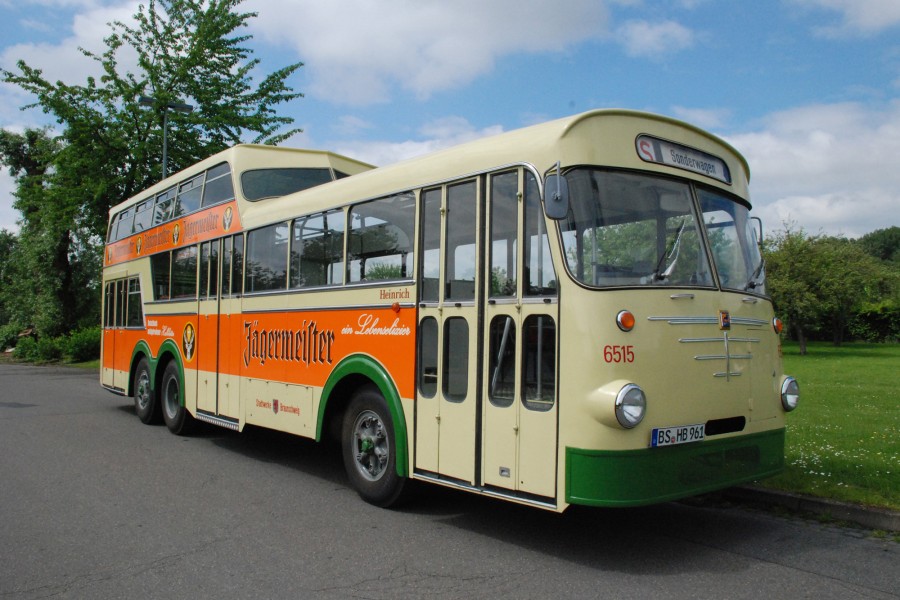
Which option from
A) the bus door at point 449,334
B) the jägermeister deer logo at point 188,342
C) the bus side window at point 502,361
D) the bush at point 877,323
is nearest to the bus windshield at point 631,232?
the bus side window at point 502,361

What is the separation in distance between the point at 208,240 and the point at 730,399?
7.24m

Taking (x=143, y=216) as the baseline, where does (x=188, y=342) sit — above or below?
below

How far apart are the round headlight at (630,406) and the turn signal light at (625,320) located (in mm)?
368

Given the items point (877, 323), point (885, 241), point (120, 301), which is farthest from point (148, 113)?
point (885, 241)

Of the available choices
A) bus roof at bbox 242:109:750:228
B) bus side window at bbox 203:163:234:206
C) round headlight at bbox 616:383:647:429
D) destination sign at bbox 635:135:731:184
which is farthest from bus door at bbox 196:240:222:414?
round headlight at bbox 616:383:647:429

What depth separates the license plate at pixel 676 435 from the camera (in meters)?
4.89

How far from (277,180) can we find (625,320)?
245 inches

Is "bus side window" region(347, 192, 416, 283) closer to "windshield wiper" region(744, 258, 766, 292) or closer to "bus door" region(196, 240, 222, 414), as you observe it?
"windshield wiper" region(744, 258, 766, 292)

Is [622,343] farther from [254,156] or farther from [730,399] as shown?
[254,156]

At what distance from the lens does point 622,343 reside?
4840mm

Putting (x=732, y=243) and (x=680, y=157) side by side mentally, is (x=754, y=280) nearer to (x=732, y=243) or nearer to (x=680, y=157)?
Result: (x=732, y=243)

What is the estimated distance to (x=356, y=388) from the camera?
7121 mm

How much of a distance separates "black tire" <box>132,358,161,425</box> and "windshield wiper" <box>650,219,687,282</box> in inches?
352

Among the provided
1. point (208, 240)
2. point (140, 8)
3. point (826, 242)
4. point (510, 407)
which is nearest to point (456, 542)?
point (510, 407)
